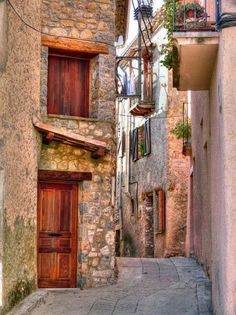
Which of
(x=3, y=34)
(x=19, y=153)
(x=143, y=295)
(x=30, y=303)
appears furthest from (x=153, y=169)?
(x=3, y=34)

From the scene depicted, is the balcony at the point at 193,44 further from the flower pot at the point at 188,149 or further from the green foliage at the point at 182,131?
the green foliage at the point at 182,131

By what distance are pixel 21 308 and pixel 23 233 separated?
1.53 meters

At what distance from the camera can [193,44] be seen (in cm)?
750

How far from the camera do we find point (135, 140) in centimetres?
2381

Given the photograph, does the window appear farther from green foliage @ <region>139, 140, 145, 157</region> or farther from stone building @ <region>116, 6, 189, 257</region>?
green foliage @ <region>139, 140, 145, 157</region>

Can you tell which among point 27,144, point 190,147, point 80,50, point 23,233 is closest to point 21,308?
point 23,233

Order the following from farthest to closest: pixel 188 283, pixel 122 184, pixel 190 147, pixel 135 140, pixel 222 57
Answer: pixel 122 184, pixel 135 140, pixel 190 147, pixel 188 283, pixel 222 57

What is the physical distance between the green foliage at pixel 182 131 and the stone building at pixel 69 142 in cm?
509

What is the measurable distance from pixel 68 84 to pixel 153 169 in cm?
868

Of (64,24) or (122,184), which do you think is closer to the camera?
(64,24)

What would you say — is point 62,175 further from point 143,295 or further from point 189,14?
point 189,14

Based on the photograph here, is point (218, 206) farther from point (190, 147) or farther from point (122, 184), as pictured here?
point (122, 184)

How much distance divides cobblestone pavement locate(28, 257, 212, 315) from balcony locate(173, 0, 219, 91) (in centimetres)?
345

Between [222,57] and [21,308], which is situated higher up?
[222,57]
